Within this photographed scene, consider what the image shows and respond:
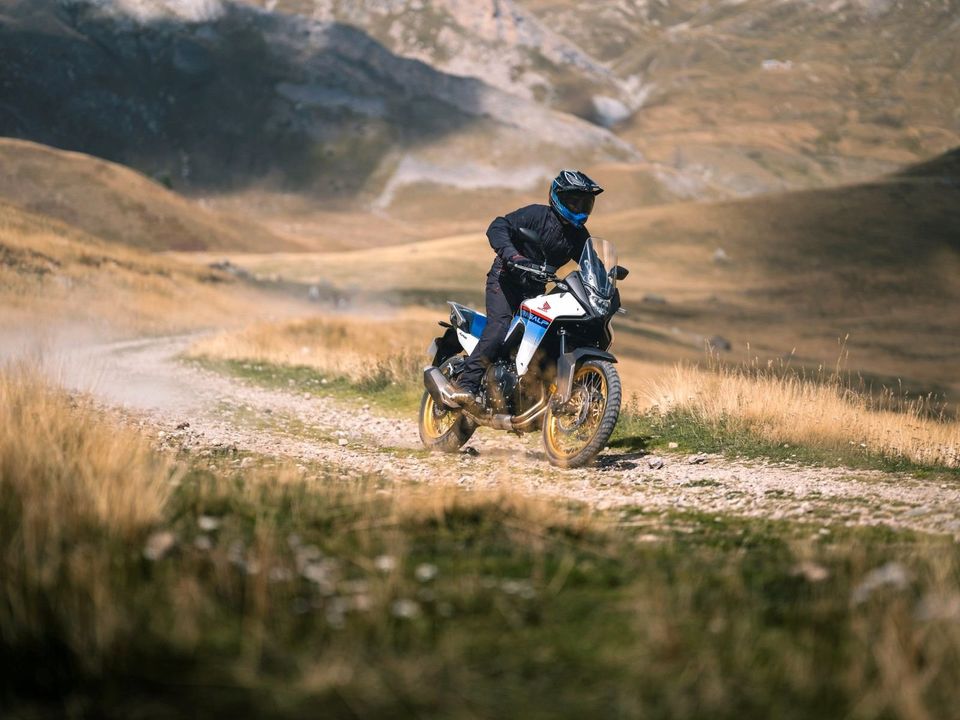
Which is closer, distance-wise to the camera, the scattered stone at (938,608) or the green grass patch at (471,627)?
the green grass patch at (471,627)

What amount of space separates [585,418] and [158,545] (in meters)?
5.55

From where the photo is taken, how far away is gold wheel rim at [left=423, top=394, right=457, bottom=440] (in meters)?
11.6

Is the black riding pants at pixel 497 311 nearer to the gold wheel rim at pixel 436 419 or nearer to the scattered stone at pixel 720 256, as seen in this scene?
the gold wheel rim at pixel 436 419

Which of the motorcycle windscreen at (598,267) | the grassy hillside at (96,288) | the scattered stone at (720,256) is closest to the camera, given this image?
the motorcycle windscreen at (598,267)

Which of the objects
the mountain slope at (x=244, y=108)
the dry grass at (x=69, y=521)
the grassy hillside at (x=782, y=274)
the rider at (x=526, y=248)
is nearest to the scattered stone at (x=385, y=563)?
the dry grass at (x=69, y=521)

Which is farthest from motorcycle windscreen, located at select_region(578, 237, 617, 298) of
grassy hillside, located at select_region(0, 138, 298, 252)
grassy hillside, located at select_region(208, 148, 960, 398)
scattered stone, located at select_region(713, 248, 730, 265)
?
scattered stone, located at select_region(713, 248, 730, 265)

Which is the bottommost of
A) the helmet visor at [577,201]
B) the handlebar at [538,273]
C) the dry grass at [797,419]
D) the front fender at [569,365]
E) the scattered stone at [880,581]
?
the scattered stone at [880,581]

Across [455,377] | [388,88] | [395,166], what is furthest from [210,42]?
[455,377]

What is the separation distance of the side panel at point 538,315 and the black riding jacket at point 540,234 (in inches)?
15.9

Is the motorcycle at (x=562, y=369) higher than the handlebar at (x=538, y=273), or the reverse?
the handlebar at (x=538, y=273)

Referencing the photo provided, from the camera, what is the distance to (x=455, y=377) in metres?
11.2

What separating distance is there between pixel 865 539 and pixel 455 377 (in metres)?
5.77

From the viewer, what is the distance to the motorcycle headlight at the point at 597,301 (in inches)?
388

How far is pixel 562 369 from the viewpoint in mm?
9844
